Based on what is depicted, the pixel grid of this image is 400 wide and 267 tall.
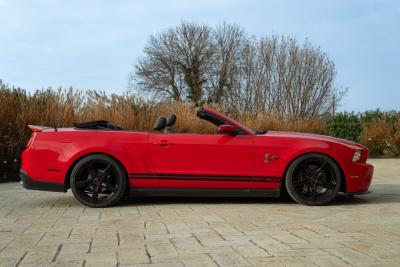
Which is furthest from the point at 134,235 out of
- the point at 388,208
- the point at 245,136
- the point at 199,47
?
the point at 199,47

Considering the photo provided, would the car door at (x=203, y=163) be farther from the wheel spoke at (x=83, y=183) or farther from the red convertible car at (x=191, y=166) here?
the wheel spoke at (x=83, y=183)

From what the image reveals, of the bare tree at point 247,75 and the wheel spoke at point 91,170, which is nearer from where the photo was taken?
the wheel spoke at point 91,170

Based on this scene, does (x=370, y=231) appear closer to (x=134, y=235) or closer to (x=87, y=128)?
(x=134, y=235)

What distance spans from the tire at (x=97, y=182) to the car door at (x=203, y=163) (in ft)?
1.59

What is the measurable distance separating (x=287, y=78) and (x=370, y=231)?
84.8ft

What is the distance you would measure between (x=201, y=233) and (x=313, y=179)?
227 cm

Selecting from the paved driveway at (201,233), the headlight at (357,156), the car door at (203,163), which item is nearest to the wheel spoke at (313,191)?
the paved driveway at (201,233)

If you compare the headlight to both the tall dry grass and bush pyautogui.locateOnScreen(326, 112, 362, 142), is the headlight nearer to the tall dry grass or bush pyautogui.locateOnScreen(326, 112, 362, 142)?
the tall dry grass

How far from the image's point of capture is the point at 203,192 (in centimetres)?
629

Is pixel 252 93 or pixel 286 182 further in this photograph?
pixel 252 93

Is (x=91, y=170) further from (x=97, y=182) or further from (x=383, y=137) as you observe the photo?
(x=383, y=137)

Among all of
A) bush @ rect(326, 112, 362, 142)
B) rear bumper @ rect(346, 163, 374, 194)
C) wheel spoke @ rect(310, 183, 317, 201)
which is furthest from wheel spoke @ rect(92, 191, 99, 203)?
bush @ rect(326, 112, 362, 142)

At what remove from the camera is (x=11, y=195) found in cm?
783

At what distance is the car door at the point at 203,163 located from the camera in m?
6.27
